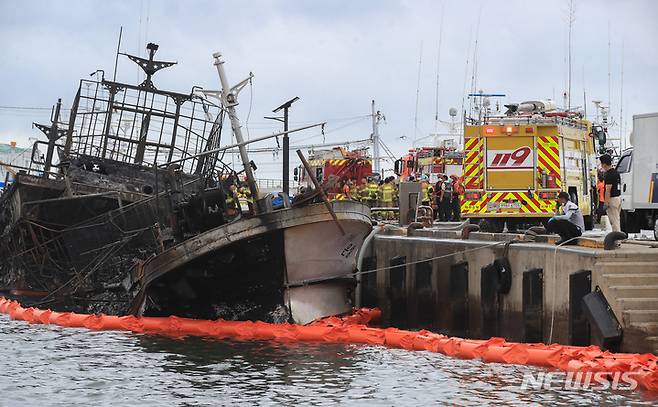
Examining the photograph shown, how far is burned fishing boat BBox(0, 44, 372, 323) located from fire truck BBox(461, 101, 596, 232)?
188 inches

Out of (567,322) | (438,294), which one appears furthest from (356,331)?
(567,322)

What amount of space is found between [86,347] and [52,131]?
1285 centimetres

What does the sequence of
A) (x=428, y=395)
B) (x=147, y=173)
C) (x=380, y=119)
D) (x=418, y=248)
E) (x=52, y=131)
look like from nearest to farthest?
(x=428, y=395) < (x=418, y=248) < (x=147, y=173) < (x=52, y=131) < (x=380, y=119)

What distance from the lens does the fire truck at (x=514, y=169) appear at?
69.4ft

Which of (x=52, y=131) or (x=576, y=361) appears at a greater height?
(x=52, y=131)

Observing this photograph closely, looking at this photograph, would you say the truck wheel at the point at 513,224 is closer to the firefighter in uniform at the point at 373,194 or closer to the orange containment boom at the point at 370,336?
the orange containment boom at the point at 370,336

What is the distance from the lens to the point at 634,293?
1171 cm

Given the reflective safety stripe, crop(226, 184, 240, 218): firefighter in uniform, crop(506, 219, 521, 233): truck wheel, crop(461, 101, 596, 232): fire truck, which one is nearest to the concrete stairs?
crop(226, 184, 240, 218): firefighter in uniform

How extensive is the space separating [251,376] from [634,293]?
4.56m

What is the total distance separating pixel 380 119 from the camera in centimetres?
5956

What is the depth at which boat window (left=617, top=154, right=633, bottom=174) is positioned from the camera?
2366 cm

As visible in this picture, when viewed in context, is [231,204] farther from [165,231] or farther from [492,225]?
[492,225]

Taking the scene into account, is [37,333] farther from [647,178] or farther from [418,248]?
[647,178]

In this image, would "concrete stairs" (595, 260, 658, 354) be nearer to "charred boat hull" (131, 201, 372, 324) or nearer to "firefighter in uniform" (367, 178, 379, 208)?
"charred boat hull" (131, 201, 372, 324)
